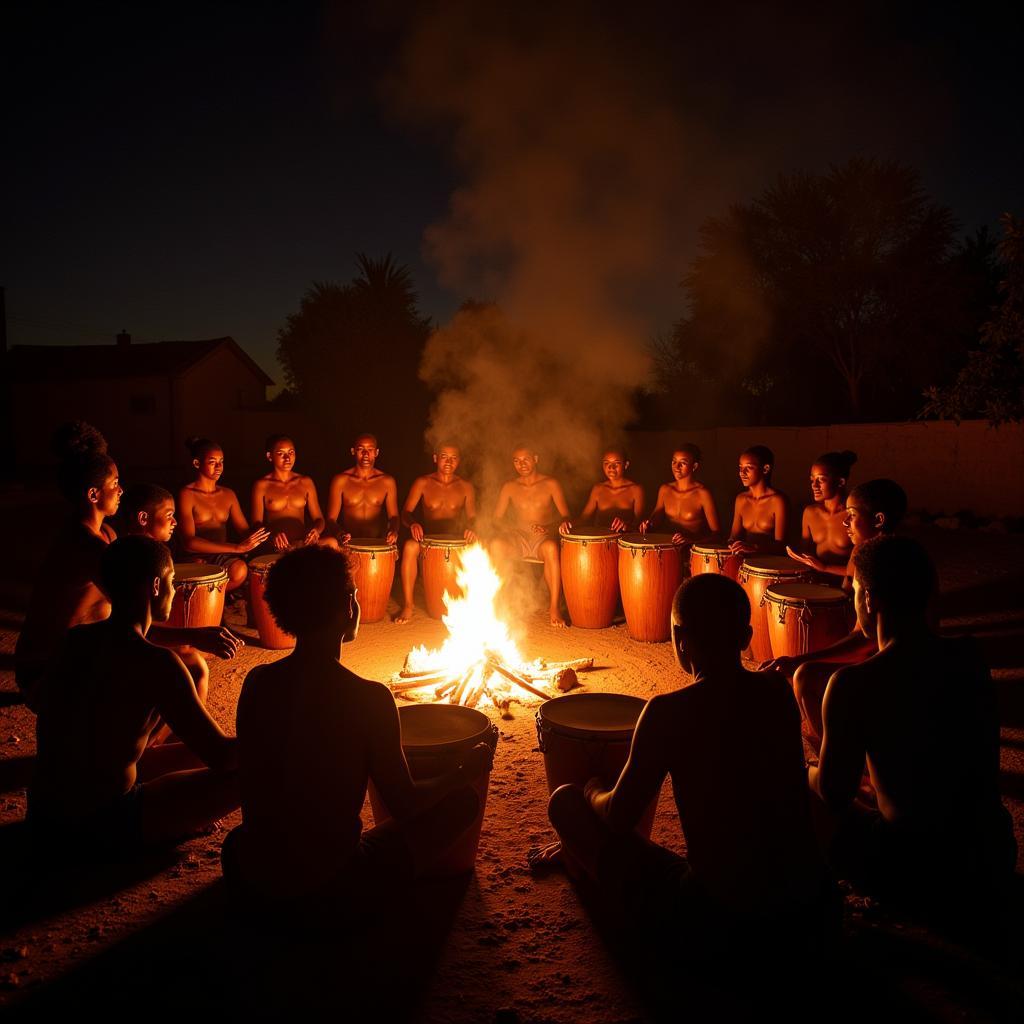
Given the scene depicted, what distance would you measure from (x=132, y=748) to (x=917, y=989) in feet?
9.37

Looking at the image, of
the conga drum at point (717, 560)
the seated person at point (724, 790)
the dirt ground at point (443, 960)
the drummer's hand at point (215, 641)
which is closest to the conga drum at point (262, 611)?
the drummer's hand at point (215, 641)

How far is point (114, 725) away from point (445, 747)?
1233 mm

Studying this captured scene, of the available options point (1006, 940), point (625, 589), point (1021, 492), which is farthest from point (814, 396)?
point (1006, 940)

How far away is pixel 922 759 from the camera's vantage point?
8.44 feet

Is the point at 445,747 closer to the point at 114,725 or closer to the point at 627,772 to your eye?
the point at 627,772

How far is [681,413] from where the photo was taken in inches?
1190

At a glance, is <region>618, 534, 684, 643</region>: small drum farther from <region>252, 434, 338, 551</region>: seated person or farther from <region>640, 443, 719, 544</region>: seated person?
<region>252, 434, 338, 551</region>: seated person

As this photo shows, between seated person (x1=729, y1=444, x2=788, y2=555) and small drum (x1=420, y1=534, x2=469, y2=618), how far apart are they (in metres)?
2.51

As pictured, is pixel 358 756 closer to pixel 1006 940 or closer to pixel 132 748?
pixel 132 748

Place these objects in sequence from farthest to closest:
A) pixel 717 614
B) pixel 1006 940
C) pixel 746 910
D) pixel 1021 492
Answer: pixel 1021 492 < pixel 1006 940 < pixel 717 614 < pixel 746 910

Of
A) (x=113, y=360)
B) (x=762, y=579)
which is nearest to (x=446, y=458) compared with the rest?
(x=762, y=579)

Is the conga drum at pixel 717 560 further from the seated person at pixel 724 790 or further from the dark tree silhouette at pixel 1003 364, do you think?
the dark tree silhouette at pixel 1003 364

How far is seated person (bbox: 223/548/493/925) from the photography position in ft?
7.79

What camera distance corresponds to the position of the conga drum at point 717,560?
20.7ft
